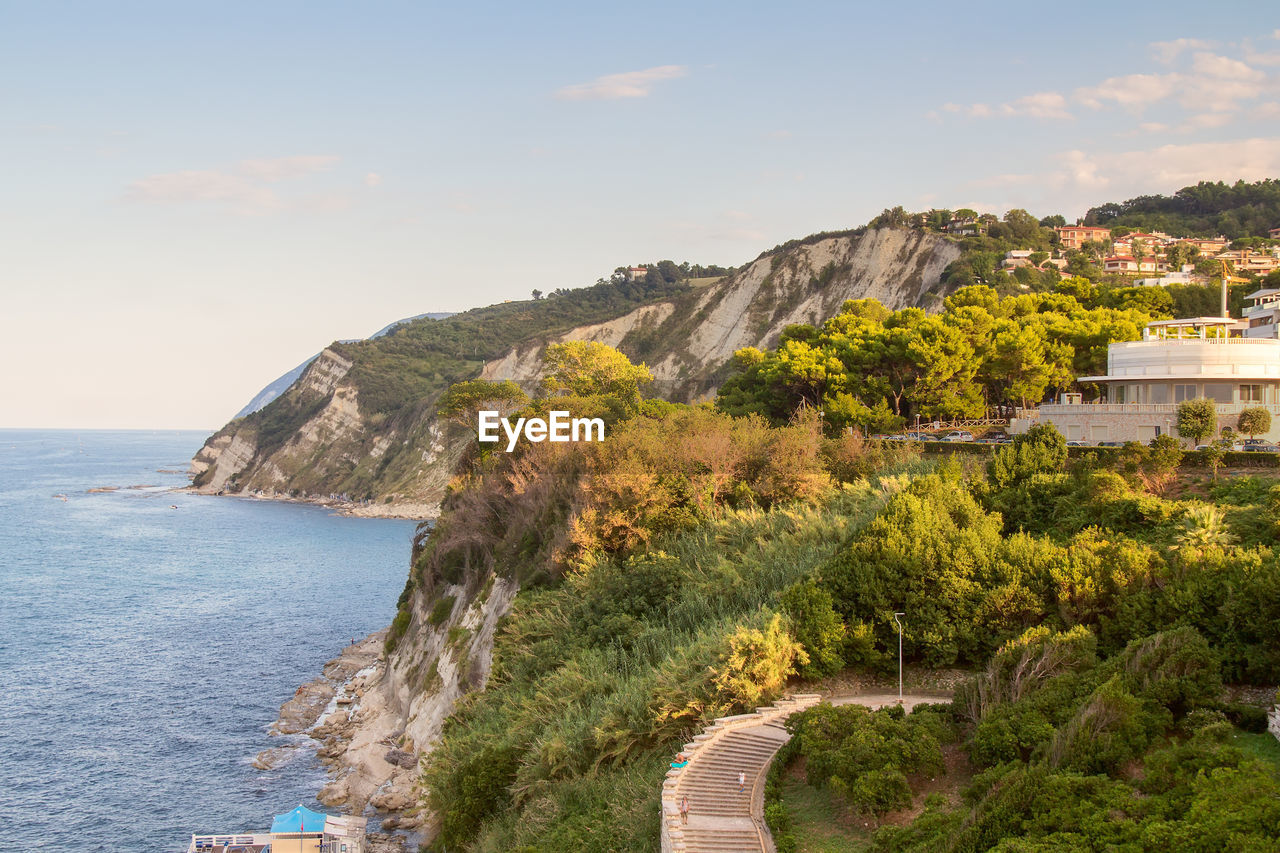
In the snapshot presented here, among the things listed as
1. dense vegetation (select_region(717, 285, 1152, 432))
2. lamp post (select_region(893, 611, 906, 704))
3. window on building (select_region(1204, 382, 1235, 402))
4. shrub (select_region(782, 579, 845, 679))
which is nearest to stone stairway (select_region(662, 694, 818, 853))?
shrub (select_region(782, 579, 845, 679))

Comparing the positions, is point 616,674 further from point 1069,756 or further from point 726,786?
point 1069,756

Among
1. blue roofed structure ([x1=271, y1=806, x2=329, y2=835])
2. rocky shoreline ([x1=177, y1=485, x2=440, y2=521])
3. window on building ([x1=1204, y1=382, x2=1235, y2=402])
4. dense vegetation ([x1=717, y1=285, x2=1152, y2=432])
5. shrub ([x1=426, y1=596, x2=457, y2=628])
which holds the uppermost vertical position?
dense vegetation ([x1=717, y1=285, x2=1152, y2=432])

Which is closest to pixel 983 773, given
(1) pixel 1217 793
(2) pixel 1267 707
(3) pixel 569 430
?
(1) pixel 1217 793

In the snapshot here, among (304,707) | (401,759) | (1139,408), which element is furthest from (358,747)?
(1139,408)

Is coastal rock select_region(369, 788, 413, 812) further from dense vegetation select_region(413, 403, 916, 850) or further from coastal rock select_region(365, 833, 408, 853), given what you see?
dense vegetation select_region(413, 403, 916, 850)

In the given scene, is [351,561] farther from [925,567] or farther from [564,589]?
[925,567]

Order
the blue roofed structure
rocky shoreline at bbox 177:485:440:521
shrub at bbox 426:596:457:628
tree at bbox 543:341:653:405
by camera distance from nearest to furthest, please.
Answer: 1. the blue roofed structure
2. shrub at bbox 426:596:457:628
3. tree at bbox 543:341:653:405
4. rocky shoreline at bbox 177:485:440:521
